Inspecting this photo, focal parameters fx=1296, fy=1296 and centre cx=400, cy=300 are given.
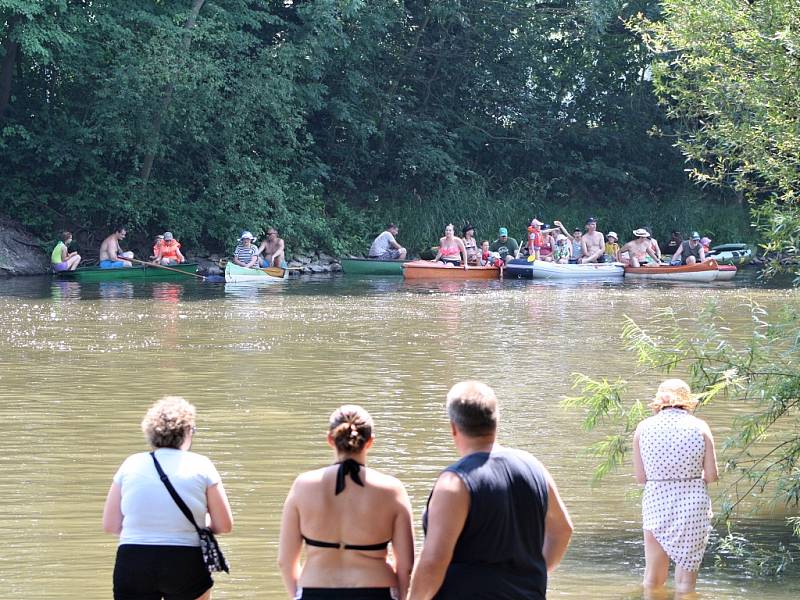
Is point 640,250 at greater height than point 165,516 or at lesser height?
greater

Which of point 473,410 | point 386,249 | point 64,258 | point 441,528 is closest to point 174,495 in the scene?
point 441,528

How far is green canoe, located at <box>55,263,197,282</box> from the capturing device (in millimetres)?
27578

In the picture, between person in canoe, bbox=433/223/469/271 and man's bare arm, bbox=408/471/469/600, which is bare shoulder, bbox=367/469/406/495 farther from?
person in canoe, bbox=433/223/469/271

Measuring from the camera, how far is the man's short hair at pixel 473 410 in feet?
13.2

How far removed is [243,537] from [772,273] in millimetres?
3526

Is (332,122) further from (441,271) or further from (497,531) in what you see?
(497,531)

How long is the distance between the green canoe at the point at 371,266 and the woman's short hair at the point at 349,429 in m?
26.3

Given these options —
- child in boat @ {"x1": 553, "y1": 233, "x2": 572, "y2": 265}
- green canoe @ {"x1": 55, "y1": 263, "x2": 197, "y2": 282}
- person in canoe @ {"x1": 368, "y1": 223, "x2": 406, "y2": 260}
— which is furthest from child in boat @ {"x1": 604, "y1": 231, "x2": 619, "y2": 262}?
green canoe @ {"x1": 55, "y1": 263, "x2": 197, "y2": 282}

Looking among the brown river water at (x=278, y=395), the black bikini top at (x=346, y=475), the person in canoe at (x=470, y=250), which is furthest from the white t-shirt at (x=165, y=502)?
the person in canoe at (x=470, y=250)

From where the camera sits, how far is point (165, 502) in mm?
4547

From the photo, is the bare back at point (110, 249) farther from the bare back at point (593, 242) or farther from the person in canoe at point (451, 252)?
the bare back at point (593, 242)

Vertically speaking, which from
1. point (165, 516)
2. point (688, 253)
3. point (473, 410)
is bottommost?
point (165, 516)

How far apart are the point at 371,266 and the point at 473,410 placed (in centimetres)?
2711

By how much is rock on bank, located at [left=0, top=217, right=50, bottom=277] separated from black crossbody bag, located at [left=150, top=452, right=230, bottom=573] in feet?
84.7
